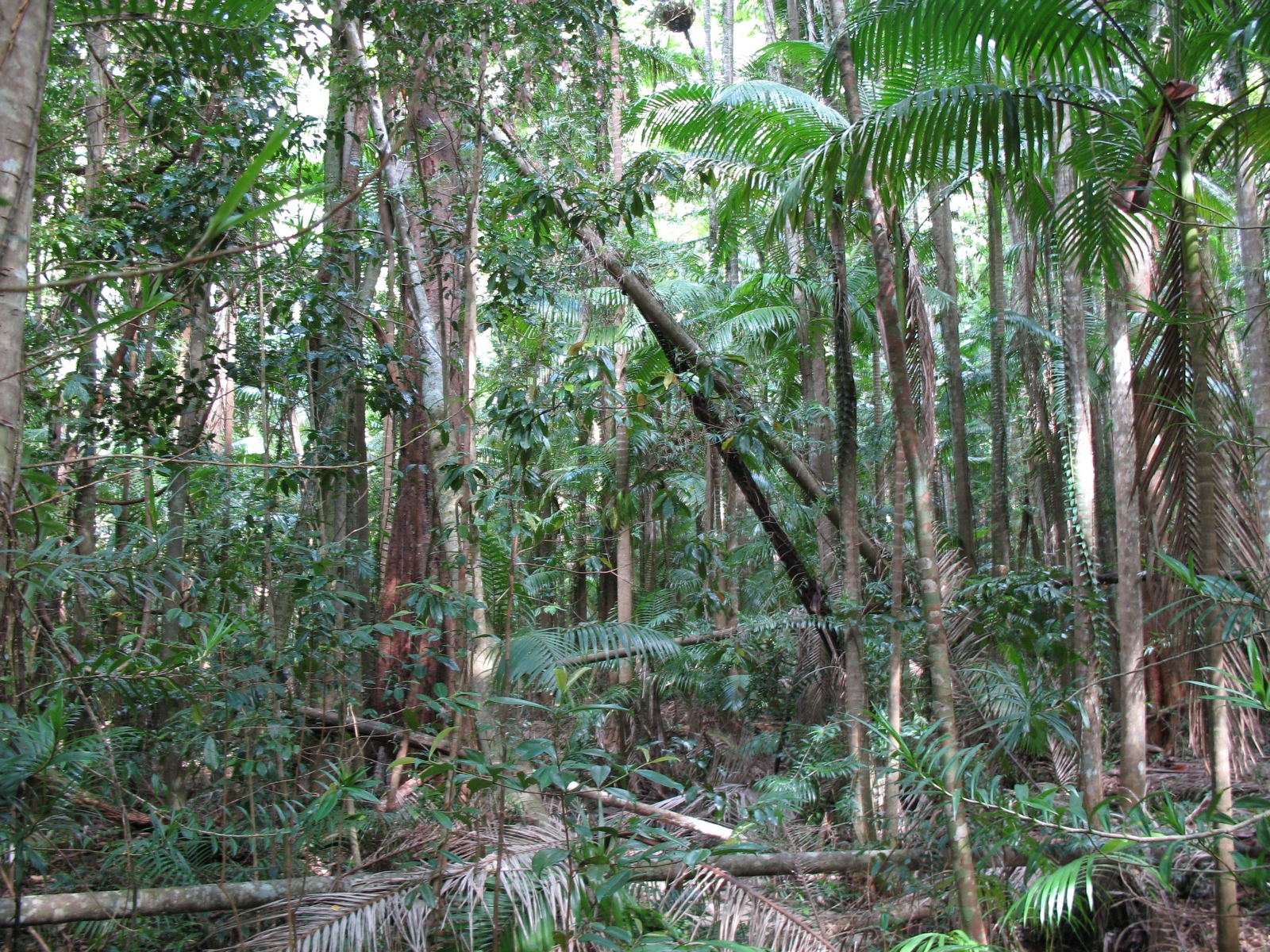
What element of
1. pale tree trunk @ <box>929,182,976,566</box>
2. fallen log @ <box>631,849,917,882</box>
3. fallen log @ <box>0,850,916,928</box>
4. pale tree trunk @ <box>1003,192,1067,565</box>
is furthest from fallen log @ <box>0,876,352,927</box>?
pale tree trunk @ <box>1003,192,1067,565</box>

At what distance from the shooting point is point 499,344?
11.1m

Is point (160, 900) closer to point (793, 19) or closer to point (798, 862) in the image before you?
point (798, 862)

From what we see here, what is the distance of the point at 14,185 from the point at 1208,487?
412cm

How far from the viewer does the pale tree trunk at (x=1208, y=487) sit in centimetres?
320

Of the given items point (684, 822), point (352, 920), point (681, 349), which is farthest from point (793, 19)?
point (352, 920)

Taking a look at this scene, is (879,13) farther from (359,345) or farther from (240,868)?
(240,868)

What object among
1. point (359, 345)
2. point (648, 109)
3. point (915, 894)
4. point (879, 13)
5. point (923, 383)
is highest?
point (648, 109)

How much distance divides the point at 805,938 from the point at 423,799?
1.56 meters

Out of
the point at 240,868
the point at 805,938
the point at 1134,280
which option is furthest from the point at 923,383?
the point at 240,868

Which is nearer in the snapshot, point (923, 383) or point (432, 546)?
point (923, 383)

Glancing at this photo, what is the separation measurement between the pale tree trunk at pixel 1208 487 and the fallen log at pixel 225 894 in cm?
120

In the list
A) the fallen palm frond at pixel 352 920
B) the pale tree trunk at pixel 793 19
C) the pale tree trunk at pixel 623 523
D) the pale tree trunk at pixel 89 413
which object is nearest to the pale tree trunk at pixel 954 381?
the pale tree trunk at pixel 623 523

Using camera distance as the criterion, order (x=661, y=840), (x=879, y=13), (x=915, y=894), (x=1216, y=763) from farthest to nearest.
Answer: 1. (x=879, y=13)
2. (x=915, y=894)
3. (x=1216, y=763)
4. (x=661, y=840)

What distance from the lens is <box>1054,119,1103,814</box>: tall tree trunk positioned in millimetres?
4238
